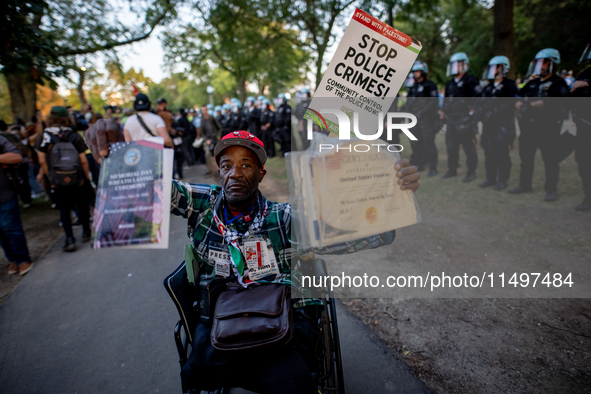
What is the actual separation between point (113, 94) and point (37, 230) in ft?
76.4

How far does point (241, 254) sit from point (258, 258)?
0.34 ft

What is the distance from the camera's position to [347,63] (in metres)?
1.33

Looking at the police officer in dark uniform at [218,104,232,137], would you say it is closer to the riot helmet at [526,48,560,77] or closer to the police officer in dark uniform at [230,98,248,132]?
the police officer in dark uniform at [230,98,248,132]

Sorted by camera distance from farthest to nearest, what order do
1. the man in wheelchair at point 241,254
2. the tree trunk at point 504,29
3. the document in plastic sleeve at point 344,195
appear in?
the tree trunk at point 504,29
the man in wheelchair at point 241,254
the document in plastic sleeve at point 344,195

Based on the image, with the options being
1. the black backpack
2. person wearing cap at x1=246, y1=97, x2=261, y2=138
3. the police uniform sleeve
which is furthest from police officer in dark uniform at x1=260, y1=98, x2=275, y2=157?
the police uniform sleeve

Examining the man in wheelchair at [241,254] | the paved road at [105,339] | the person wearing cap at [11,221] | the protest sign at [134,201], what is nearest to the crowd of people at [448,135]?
the person wearing cap at [11,221]

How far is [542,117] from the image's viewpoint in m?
5.38

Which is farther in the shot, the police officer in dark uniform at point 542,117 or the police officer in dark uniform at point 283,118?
the police officer in dark uniform at point 283,118

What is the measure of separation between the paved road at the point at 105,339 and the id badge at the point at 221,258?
1.25 m

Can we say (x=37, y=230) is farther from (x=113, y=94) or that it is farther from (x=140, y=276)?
(x=113, y=94)

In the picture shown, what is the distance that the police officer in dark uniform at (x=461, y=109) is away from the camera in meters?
6.43

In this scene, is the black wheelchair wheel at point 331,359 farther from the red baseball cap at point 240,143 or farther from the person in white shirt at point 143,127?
the person in white shirt at point 143,127

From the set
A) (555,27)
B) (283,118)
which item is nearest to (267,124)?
(283,118)

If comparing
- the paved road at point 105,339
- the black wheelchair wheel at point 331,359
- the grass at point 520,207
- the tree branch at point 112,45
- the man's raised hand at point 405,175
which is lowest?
the paved road at point 105,339
